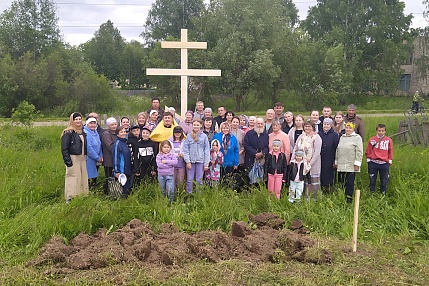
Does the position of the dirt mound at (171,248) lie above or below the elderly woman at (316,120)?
below

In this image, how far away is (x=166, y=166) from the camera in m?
6.02

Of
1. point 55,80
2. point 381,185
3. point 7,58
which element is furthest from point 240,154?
point 7,58

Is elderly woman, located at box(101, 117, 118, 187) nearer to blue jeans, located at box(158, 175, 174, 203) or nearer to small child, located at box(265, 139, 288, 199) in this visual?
blue jeans, located at box(158, 175, 174, 203)

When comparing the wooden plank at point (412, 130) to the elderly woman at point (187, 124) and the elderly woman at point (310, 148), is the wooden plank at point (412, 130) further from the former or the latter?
the elderly woman at point (187, 124)

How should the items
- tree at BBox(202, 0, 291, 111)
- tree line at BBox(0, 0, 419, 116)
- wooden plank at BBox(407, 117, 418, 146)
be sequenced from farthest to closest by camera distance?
tree line at BBox(0, 0, 419, 116) → tree at BBox(202, 0, 291, 111) → wooden plank at BBox(407, 117, 418, 146)

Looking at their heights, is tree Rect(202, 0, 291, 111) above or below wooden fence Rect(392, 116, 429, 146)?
above

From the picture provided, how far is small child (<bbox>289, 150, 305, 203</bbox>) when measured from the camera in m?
6.18

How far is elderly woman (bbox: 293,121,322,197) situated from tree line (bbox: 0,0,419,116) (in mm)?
15270

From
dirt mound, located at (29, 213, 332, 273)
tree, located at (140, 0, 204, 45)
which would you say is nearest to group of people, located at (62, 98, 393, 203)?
dirt mound, located at (29, 213, 332, 273)

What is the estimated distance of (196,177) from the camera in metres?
6.37

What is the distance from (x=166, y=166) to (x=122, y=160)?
2.33 ft

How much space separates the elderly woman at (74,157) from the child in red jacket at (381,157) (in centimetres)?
453

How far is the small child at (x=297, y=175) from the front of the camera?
6.18 m

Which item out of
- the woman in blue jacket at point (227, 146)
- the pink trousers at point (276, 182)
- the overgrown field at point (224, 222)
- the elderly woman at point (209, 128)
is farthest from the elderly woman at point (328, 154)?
the elderly woman at point (209, 128)
